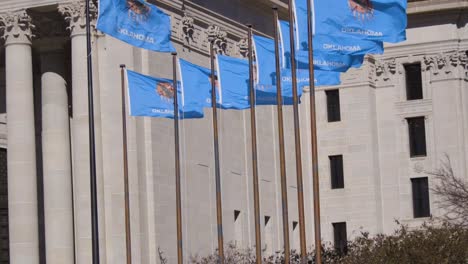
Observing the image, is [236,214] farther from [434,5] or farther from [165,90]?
[434,5]

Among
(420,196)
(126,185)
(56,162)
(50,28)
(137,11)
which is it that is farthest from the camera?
(420,196)

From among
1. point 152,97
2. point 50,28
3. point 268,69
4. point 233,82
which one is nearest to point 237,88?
point 233,82

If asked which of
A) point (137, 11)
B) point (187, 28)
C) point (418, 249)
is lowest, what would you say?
point (418, 249)

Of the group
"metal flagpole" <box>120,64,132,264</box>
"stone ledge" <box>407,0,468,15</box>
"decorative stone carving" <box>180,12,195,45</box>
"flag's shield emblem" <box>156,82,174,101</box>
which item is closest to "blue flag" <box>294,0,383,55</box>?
"flag's shield emblem" <box>156,82,174,101</box>

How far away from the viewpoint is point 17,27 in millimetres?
60281

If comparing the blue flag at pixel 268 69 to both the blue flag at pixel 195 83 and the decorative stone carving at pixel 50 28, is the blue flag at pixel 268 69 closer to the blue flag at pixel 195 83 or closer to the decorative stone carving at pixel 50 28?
the blue flag at pixel 195 83

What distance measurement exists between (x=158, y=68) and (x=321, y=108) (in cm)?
1945

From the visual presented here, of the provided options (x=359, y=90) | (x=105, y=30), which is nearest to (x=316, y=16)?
(x=105, y=30)

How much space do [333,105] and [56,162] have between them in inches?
878

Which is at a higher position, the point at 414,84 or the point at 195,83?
the point at 414,84

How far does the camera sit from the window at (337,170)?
79188 mm

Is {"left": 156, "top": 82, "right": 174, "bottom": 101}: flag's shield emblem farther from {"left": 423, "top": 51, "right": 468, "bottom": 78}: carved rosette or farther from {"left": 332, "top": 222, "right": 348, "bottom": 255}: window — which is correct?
{"left": 423, "top": 51, "right": 468, "bottom": 78}: carved rosette

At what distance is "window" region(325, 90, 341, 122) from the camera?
3130 inches

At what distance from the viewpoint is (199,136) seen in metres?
65.1
